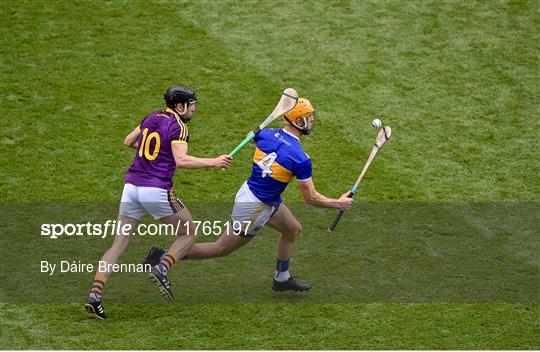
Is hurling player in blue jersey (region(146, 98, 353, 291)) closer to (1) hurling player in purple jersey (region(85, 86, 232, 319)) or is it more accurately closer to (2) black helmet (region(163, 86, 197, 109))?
(1) hurling player in purple jersey (region(85, 86, 232, 319))

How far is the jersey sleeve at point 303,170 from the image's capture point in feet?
39.0

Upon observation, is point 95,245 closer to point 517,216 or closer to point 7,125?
point 7,125

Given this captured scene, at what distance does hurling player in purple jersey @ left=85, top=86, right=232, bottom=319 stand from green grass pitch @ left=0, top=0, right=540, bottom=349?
47 cm

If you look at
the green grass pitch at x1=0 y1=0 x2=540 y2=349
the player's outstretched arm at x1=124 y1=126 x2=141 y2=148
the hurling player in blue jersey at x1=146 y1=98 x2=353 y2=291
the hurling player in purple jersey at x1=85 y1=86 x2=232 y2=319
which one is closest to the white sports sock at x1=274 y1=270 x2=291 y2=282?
the green grass pitch at x1=0 y1=0 x2=540 y2=349

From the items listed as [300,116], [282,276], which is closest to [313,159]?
[282,276]

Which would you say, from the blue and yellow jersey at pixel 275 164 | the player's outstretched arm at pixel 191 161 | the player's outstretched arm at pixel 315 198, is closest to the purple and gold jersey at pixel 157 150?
the player's outstretched arm at pixel 191 161

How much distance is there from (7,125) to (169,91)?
184 inches

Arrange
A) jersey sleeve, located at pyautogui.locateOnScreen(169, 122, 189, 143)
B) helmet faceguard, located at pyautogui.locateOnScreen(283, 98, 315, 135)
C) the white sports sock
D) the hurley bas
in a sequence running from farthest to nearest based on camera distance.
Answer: the hurley bas → the white sports sock → helmet faceguard, located at pyautogui.locateOnScreen(283, 98, 315, 135) → jersey sleeve, located at pyautogui.locateOnScreen(169, 122, 189, 143)

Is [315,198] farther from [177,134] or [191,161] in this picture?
[177,134]

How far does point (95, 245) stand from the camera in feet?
44.9

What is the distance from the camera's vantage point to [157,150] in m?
11.9

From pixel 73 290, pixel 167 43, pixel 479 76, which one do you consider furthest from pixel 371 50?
pixel 73 290

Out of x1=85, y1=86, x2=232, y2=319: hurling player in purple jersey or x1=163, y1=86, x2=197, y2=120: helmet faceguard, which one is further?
x1=163, y1=86, x2=197, y2=120: helmet faceguard

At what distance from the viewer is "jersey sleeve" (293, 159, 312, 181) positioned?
1188 centimetres
